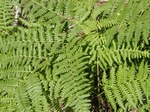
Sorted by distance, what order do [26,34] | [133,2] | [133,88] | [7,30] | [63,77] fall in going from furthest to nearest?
[7,30] → [26,34] → [133,2] → [133,88] → [63,77]

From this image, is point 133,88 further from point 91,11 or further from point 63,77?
point 91,11

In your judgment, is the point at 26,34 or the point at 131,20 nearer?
the point at 131,20

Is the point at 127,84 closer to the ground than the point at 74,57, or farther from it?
closer to the ground

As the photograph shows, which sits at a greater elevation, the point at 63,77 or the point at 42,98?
the point at 63,77

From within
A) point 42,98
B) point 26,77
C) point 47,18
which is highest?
point 47,18

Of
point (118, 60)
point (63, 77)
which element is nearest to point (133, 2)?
point (118, 60)

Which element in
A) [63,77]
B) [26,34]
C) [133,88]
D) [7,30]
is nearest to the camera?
[63,77]

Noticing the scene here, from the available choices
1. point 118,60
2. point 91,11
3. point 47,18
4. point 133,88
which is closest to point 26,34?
point 47,18
